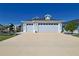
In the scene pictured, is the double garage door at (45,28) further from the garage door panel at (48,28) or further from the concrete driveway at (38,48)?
the concrete driveway at (38,48)

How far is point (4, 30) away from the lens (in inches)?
1294

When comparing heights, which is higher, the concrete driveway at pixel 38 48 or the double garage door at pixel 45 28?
the double garage door at pixel 45 28

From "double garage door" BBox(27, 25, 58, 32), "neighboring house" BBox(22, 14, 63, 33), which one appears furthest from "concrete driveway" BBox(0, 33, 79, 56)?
"double garage door" BBox(27, 25, 58, 32)

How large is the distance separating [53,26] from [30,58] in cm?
2827

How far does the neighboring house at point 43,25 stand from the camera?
33.8m

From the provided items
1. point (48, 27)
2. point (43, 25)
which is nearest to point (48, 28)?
point (48, 27)

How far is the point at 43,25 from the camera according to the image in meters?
36.8

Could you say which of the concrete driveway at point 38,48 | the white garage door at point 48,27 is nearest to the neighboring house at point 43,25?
the white garage door at point 48,27

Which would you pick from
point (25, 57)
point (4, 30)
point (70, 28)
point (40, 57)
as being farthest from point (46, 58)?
point (4, 30)

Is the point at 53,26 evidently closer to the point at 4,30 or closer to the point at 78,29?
the point at 78,29

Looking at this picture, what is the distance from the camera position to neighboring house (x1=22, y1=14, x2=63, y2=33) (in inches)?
1329

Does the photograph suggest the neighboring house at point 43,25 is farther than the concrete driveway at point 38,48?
Yes

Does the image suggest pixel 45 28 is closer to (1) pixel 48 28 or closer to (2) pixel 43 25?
(1) pixel 48 28

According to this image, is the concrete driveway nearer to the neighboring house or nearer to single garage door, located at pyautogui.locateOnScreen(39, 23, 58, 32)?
the neighboring house
